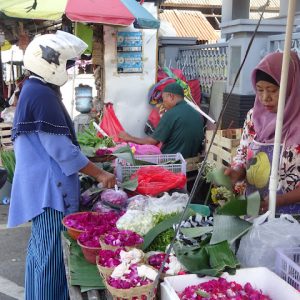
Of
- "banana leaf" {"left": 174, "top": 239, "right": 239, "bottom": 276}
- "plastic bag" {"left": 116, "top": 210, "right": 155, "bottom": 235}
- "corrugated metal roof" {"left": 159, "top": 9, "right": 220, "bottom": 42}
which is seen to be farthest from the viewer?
"corrugated metal roof" {"left": 159, "top": 9, "right": 220, "bottom": 42}

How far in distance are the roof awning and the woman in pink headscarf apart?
360cm

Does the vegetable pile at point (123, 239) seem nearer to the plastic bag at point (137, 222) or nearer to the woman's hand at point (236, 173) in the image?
the plastic bag at point (137, 222)

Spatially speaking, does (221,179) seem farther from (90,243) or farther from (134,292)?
(134,292)

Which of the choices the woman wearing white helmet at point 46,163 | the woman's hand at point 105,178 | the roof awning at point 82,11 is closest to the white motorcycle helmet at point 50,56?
the woman wearing white helmet at point 46,163

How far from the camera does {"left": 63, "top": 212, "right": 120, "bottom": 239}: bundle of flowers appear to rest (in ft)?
6.75

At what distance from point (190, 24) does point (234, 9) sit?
7433 millimetres

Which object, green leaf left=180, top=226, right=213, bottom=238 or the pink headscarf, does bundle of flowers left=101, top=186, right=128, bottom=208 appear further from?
the pink headscarf

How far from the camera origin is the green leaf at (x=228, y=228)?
5.37 ft

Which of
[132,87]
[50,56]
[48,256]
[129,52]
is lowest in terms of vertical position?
[48,256]

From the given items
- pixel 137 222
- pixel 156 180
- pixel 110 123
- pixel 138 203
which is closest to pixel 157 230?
pixel 137 222

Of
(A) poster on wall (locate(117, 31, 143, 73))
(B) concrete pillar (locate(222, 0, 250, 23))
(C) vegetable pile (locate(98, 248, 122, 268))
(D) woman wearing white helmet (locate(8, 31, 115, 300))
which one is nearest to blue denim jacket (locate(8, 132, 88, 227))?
(D) woman wearing white helmet (locate(8, 31, 115, 300))

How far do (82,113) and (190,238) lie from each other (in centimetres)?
585

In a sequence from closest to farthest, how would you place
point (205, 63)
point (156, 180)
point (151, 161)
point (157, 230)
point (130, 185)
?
point (157, 230)
point (130, 185)
point (156, 180)
point (151, 161)
point (205, 63)

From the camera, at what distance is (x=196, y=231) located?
1.81 m
